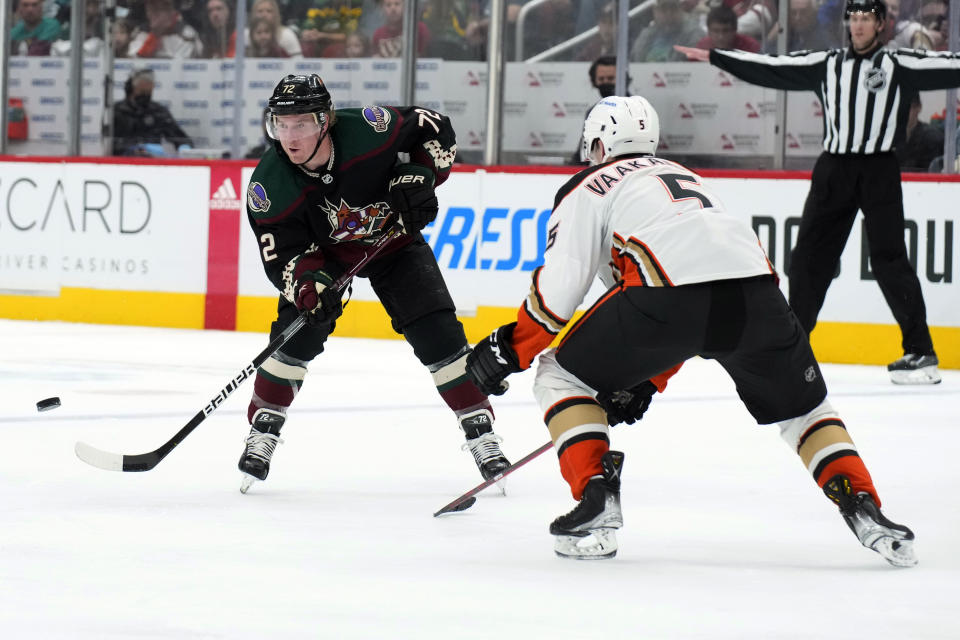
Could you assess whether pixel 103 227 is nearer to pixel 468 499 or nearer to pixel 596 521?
pixel 468 499

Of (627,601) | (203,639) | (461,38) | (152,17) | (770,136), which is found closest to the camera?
(203,639)

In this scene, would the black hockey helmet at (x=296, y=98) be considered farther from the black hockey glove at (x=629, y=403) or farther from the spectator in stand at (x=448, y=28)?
the spectator in stand at (x=448, y=28)

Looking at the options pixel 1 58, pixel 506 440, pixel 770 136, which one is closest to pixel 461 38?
pixel 770 136

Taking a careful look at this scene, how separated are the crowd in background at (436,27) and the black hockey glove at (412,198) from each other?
3.82 meters

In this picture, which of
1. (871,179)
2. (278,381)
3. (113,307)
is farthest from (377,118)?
(113,307)

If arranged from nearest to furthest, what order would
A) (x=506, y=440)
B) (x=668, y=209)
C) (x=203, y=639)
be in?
(x=203, y=639), (x=668, y=209), (x=506, y=440)

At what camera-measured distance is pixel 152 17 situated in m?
8.45

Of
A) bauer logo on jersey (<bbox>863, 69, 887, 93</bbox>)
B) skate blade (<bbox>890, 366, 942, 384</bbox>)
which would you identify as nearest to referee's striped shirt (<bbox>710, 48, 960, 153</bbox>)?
bauer logo on jersey (<bbox>863, 69, 887, 93</bbox>)

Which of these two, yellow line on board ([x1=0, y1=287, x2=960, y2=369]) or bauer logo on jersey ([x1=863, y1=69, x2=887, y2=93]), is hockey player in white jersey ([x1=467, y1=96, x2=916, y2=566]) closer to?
bauer logo on jersey ([x1=863, y1=69, x2=887, y2=93])

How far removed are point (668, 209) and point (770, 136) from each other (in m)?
4.58

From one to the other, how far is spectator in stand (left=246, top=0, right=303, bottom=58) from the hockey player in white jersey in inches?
220

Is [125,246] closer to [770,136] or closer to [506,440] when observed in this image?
[770,136]

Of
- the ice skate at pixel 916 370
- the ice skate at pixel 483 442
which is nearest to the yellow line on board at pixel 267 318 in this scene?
the ice skate at pixel 916 370

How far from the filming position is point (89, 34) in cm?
845
